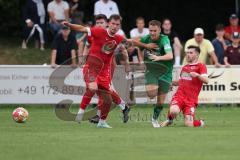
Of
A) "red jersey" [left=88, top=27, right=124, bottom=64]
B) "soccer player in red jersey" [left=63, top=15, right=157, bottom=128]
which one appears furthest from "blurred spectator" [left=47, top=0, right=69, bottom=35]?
"red jersey" [left=88, top=27, right=124, bottom=64]

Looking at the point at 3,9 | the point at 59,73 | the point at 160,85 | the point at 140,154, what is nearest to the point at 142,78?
the point at 59,73

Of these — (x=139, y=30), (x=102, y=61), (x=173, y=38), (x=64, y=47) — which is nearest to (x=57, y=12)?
(x=139, y=30)

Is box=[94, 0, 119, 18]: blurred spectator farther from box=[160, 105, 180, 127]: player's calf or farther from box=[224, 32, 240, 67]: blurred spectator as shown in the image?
box=[160, 105, 180, 127]: player's calf

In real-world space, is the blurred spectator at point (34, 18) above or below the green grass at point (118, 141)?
above

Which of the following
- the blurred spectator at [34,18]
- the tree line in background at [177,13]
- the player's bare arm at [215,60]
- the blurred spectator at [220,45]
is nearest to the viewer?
the player's bare arm at [215,60]

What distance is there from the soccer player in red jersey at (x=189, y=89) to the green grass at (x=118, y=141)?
0.28 meters

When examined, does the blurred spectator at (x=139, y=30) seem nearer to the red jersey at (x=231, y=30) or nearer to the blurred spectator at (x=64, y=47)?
the blurred spectator at (x=64, y=47)

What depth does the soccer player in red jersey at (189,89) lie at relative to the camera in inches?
688

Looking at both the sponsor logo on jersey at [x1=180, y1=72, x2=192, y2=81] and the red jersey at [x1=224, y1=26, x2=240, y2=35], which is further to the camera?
the red jersey at [x1=224, y1=26, x2=240, y2=35]

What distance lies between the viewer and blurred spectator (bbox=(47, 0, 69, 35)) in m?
27.8

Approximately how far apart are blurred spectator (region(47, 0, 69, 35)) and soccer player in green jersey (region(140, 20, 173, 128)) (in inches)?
353

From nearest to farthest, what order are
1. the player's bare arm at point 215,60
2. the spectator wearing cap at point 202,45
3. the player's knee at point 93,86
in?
the player's knee at point 93,86
the player's bare arm at point 215,60
the spectator wearing cap at point 202,45

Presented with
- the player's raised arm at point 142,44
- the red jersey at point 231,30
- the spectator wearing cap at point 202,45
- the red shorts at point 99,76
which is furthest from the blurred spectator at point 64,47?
the player's raised arm at point 142,44

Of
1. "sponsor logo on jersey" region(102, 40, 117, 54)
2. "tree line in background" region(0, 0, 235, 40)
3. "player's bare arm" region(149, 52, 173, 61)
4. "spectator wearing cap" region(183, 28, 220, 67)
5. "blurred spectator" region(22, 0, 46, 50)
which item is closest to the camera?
"player's bare arm" region(149, 52, 173, 61)
